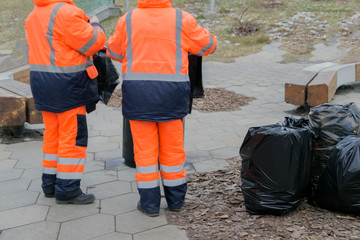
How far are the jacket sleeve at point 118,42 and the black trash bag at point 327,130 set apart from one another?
169 cm

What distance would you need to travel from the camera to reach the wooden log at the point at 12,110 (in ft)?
17.6

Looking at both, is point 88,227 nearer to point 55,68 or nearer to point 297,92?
point 55,68

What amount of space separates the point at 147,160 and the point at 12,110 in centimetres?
266

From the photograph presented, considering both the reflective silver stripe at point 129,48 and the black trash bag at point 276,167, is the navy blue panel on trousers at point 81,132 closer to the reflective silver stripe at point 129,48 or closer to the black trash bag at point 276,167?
the reflective silver stripe at point 129,48

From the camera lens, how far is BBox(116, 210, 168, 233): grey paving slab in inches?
130

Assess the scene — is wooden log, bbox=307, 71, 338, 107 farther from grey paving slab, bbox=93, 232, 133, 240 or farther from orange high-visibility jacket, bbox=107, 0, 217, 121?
grey paving slab, bbox=93, 232, 133, 240

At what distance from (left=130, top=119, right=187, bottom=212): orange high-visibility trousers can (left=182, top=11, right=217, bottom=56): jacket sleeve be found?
567mm

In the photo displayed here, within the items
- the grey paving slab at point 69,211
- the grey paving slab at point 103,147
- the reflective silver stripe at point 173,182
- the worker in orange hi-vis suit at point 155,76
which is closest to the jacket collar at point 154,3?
the worker in orange hi-vis suit at point 155,76

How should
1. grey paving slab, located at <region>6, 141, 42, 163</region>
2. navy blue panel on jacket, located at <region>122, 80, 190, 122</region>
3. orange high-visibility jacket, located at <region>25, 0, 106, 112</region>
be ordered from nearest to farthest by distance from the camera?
navy blue panel on jacket, located at <region>122, 80, 190, 122</region> → orange high-visibility jacket, located at <region>25, 0, 106, 112</region> → grey paving slab, located at <region>6, 141, 42, 163</region>

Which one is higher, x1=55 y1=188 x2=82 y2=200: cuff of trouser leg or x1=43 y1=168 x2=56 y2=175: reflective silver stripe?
x1=43 y1=168 x2=56 y2=175: reflective silver stripe

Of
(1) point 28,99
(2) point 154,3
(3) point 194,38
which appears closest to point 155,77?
(3) point 194,38

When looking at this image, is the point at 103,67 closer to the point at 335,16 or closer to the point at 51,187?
the point at 51,187

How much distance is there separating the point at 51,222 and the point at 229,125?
343 cm

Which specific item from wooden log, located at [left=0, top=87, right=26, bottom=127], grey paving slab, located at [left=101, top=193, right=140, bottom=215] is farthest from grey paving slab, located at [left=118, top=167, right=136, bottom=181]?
wooden log, located at [left=0, top=87, right=26, bottom=127]
